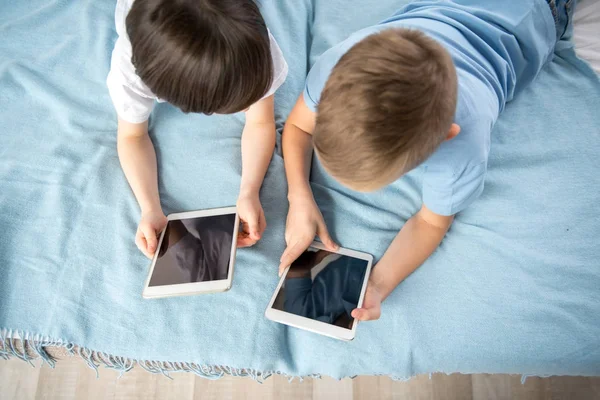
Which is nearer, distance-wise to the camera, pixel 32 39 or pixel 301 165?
pixel 301 165

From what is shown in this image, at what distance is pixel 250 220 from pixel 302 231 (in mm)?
95

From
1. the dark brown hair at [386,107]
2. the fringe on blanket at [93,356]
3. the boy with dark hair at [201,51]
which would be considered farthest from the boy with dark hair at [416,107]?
the fringe on blanket at [93,356]

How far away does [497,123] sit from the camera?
95cm

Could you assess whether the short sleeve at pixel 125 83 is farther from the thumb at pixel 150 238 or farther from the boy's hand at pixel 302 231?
the boy's hand at pixel 302 231

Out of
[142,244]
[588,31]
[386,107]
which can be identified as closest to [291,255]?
[142,244]

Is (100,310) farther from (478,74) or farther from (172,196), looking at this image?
(478,74)

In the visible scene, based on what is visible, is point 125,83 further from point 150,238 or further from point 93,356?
point 93,356

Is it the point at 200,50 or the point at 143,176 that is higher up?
the point at 200,50

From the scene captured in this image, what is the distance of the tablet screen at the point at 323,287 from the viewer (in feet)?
2.57

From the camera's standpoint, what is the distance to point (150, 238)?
2.71 feet

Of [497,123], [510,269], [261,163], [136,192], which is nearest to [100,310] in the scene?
[136,192]

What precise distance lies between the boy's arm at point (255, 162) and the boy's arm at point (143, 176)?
0.50 feet

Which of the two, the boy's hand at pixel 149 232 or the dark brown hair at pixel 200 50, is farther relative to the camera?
the boy's hand at pixel 149 232

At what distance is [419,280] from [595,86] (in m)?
0.56
